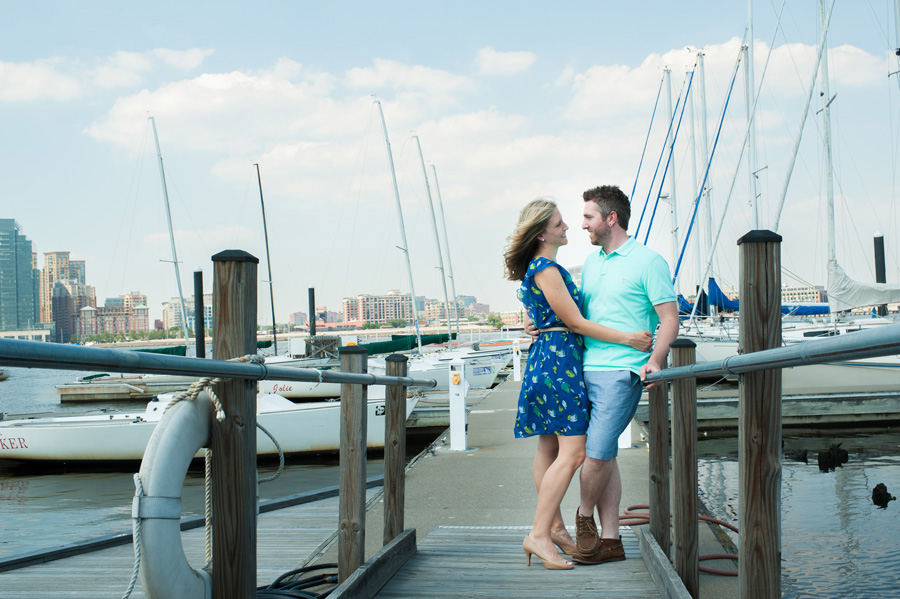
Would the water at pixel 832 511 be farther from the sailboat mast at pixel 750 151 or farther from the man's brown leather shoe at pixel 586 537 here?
the sailboat mast at pixel 750 151

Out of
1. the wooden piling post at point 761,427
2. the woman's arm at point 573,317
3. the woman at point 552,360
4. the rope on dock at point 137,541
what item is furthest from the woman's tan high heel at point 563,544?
the rope on dock at point 137,541

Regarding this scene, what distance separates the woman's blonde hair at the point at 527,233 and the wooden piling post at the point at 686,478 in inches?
36.9

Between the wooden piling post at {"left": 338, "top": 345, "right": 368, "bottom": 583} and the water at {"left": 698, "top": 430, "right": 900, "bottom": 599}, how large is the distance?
3.80 metres

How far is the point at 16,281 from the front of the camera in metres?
105

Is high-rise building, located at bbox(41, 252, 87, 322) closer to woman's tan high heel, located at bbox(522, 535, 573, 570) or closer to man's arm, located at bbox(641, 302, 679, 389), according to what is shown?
woman's tan high heel, located at bbox(522, 535, 573, 570)

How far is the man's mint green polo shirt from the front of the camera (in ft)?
10.4

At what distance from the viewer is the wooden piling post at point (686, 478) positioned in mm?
2713

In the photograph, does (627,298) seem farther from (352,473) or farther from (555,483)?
(352,473)

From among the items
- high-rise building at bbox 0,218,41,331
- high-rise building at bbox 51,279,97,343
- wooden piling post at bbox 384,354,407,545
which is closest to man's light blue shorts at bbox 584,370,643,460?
wooden piling post at bbox 384,354,407,545

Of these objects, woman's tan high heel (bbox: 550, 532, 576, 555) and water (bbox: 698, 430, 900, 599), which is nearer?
woman's tan high heel (bbox: 550, 532, 576, 555)

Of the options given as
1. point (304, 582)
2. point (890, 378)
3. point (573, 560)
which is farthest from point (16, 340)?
point (890, 378)

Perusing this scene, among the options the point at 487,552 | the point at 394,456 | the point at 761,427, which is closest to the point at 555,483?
the point at 487,552

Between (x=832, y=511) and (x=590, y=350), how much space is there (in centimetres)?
596

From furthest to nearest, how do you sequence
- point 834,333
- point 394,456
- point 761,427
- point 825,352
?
point 834,333
point 394,456
point 761,427
point 825,352
